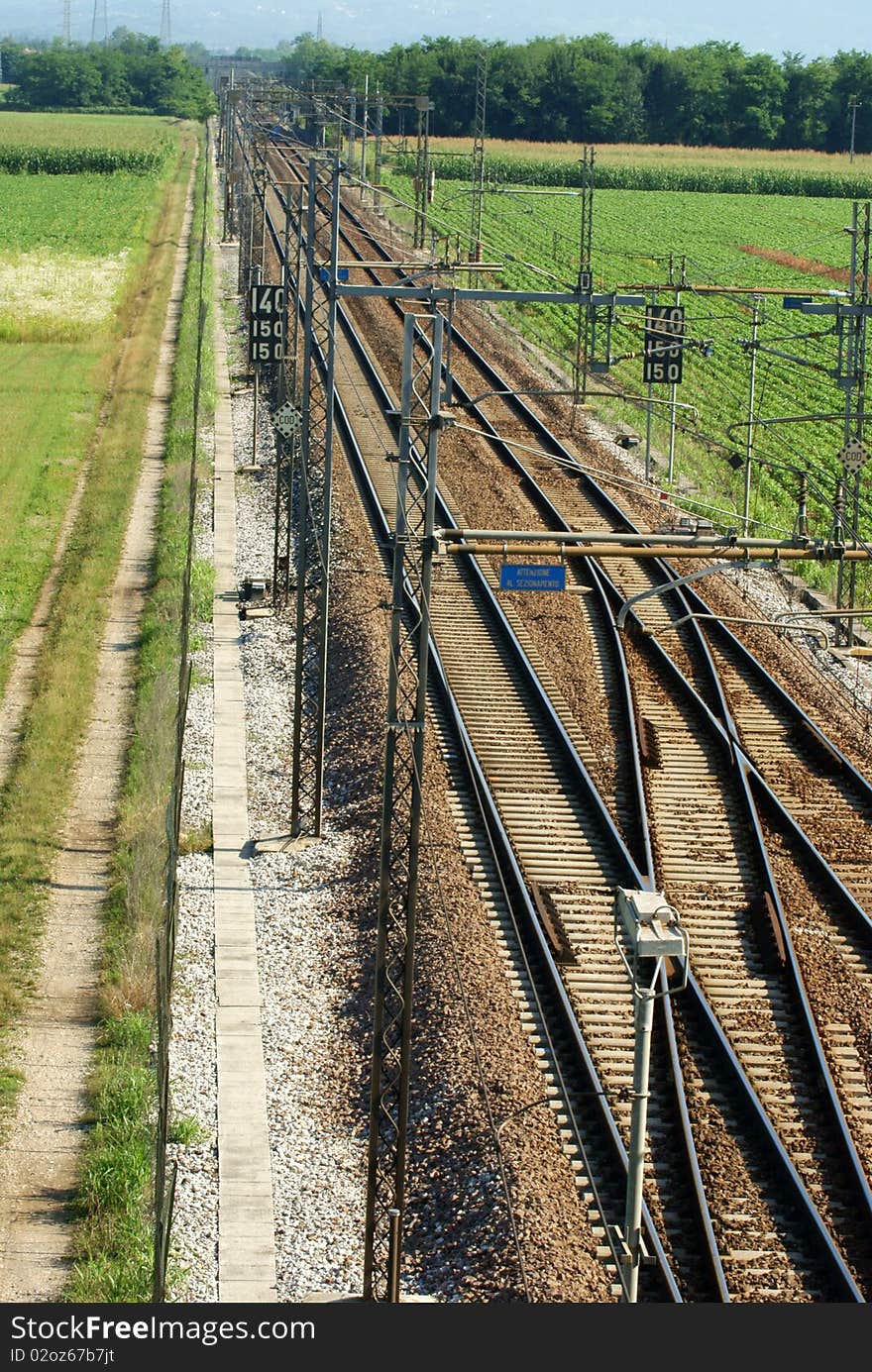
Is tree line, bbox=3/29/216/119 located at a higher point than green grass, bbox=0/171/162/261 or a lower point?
higher

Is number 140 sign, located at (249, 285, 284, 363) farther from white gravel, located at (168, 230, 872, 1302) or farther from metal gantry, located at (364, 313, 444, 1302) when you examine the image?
metal gantry, located at (364, 313, 444, 1302)

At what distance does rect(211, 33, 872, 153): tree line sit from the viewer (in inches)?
5015

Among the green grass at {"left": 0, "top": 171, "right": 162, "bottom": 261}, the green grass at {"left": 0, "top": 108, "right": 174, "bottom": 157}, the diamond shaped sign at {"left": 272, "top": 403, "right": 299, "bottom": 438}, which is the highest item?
the green grass at {"left": 0, "top": 108, "right": 174, "bottom": 157}

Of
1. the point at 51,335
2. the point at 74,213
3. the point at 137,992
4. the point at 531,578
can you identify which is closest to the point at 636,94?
the point at 74,213

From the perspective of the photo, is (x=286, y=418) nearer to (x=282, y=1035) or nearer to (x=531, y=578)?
(x=531, y=578)

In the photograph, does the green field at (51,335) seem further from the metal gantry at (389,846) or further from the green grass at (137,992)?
the metal gantry at (389,846)

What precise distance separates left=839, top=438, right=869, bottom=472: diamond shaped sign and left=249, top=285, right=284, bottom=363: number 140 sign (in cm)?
1050

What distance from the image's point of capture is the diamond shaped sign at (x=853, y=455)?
90.6 feet

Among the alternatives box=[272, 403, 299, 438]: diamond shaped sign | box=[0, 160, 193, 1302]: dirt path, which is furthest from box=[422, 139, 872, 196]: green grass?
box=[0, 160, 193, 1302]: dirt path

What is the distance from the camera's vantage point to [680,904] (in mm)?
19438

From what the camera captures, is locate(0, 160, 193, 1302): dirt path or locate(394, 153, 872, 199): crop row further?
locate(394, 153, 872, 199): crop row

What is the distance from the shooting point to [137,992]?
17.8m

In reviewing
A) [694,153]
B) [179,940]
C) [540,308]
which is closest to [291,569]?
[179,940]

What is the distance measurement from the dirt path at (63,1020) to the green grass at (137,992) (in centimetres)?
18
